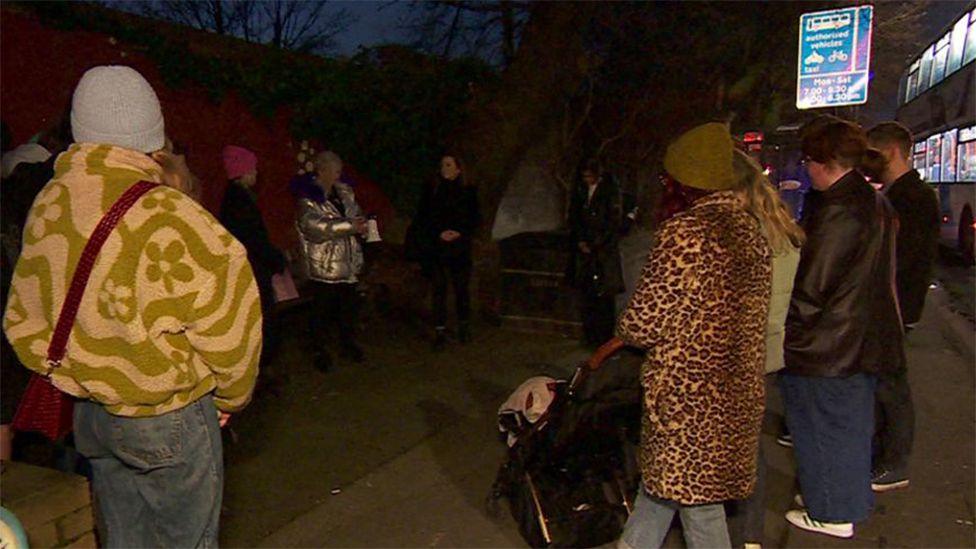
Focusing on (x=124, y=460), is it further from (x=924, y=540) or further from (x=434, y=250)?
(x=434, y=250)

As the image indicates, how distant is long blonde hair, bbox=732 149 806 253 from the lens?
2.88 m

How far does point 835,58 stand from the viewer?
10500 millimetres

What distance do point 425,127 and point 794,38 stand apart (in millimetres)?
10774

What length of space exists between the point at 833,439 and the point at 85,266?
3017 millimetres

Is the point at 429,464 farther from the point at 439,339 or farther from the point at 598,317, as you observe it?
the point at 598,317

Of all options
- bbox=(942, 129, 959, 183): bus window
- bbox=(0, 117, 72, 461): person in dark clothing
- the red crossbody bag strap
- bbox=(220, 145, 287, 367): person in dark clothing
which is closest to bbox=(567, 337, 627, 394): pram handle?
the red crossbody bag strap

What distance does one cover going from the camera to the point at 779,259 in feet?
10.0

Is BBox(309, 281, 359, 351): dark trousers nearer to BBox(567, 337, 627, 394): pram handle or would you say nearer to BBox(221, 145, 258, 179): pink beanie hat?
BBox(221, 145, 258, 179): pink beanie hat

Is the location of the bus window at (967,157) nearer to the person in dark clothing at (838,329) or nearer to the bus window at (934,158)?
the bus window at (934,158)

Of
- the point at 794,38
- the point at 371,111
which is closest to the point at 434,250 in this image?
the point at 371,111

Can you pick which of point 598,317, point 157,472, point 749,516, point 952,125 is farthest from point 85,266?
point 952,125

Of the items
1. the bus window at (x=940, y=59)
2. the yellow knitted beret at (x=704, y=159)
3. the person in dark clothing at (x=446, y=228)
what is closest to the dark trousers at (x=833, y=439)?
the yellow knitted beret at (x=704, y=159)

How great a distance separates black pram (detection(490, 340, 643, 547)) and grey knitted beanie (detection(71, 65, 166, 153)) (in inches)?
77.5

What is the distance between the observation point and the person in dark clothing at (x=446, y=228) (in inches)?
270
